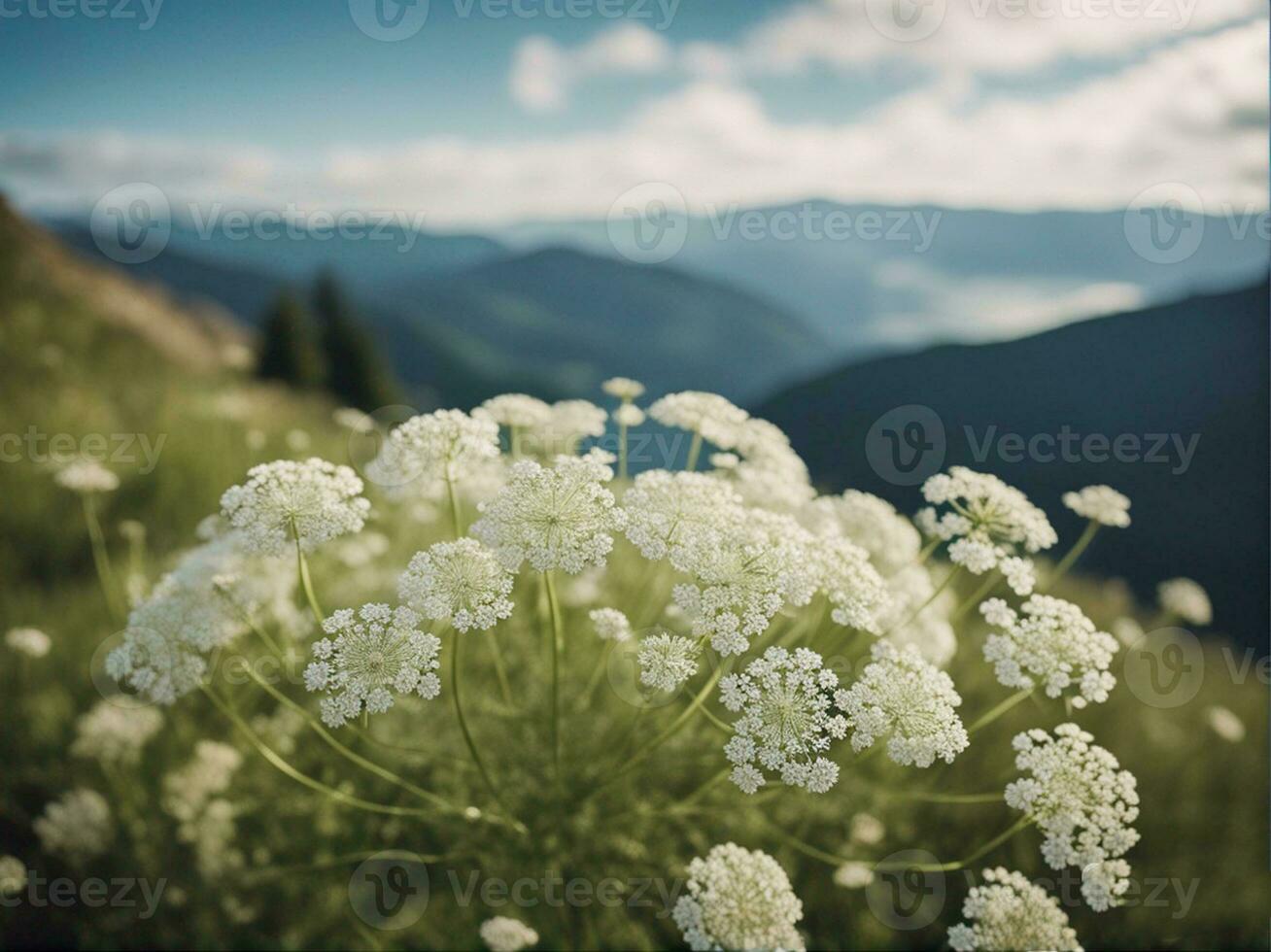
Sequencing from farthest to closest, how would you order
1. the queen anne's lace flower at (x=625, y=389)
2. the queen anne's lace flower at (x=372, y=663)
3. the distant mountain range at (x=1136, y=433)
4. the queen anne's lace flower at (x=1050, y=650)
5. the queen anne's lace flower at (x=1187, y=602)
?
the distant mountain range at (x=1136, y=433)
the queen anne's lace flower at (x=1187, y=602)
the queen anne's lace flower at (x=625, y=389)
the queen anne's lace flower at (x=1050, y=650)
the queen anne's lace flower at (x=372, y=663)

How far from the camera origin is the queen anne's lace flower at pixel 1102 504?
3.04 meters

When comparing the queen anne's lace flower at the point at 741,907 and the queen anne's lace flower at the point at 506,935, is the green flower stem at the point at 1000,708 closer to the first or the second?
the queen anne's lace flower at the point at 741,907

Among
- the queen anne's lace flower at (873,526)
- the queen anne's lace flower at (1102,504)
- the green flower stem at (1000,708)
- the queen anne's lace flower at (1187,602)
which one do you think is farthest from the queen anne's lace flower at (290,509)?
the queen anne's lace flower at (1187,602)

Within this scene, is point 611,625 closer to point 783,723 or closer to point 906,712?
point 783,723

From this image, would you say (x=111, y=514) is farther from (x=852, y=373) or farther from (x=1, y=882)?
(x=852, y=373)

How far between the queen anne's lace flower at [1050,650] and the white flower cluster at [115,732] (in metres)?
3.96

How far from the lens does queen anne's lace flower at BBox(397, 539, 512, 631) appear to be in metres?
1.81

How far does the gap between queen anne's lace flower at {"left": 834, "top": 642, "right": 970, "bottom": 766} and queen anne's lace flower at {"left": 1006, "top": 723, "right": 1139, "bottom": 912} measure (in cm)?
35

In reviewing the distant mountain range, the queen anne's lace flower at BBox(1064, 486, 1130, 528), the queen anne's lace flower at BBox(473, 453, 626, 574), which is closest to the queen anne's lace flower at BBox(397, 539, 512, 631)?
the queen anne's lace flower at BBox(473, 453, 626, 574)

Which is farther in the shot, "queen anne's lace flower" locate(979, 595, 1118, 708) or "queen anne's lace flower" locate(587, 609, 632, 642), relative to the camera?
"queen anne's lace flower" locate(587, 609, 632, 642)

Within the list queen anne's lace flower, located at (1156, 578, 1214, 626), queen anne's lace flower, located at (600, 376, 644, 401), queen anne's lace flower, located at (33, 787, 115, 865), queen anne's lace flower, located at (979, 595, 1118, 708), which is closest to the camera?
queen anne's lace flower, located at (979, 595, 1118, 708)

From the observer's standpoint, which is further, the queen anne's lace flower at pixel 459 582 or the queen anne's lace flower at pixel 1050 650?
the queen anne's lace flower at pixel 1050 650

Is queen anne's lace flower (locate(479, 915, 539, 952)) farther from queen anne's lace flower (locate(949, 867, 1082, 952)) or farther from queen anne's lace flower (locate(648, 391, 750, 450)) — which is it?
queen anne's lace flower (locate(648, 391, 750, 450))

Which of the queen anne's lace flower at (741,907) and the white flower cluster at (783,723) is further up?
the white flower cluster at (783,723)
